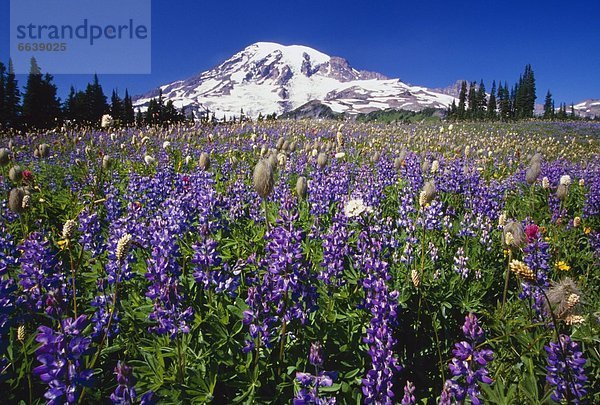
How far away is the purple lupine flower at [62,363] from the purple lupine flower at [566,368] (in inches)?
81.6

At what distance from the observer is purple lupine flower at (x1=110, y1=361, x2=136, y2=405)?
1308mm

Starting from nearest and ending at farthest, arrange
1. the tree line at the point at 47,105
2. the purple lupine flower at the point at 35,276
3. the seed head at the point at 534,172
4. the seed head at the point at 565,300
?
the seed head at the point at 565,300
the purple lupine flower at the point at 35,276
the seed head at the point at 534,172
the tree line at the point at 47,105

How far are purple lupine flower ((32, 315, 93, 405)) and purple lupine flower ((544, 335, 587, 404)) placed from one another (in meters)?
2.07

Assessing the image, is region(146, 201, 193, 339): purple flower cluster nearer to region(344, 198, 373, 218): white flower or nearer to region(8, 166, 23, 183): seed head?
region(344, 198, 373, 218): white flower

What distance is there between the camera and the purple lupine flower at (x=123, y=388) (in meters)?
1.31

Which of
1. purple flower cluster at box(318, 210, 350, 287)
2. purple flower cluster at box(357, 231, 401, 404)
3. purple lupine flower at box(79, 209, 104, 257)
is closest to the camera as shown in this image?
purple flower cluster at box(357, 231, 401, 404)

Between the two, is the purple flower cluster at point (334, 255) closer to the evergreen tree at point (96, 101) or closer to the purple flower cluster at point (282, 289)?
the purple flower cluster at point (282, 289)

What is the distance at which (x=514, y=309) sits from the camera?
3068 millimetres

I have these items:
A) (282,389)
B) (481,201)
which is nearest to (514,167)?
(481,201)

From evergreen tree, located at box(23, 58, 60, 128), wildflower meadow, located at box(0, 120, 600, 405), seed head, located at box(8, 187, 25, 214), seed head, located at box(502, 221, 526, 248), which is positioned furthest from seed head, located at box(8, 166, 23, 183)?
evergreen tree, located at box(23, 58, 60, 128)

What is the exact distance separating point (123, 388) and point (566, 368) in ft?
6.55

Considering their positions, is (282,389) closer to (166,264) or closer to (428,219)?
(166,264)

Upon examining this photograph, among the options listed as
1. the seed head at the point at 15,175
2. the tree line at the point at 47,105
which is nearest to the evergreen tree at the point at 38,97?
the tree line at the point at 47,105

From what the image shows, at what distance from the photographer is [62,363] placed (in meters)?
1.34
